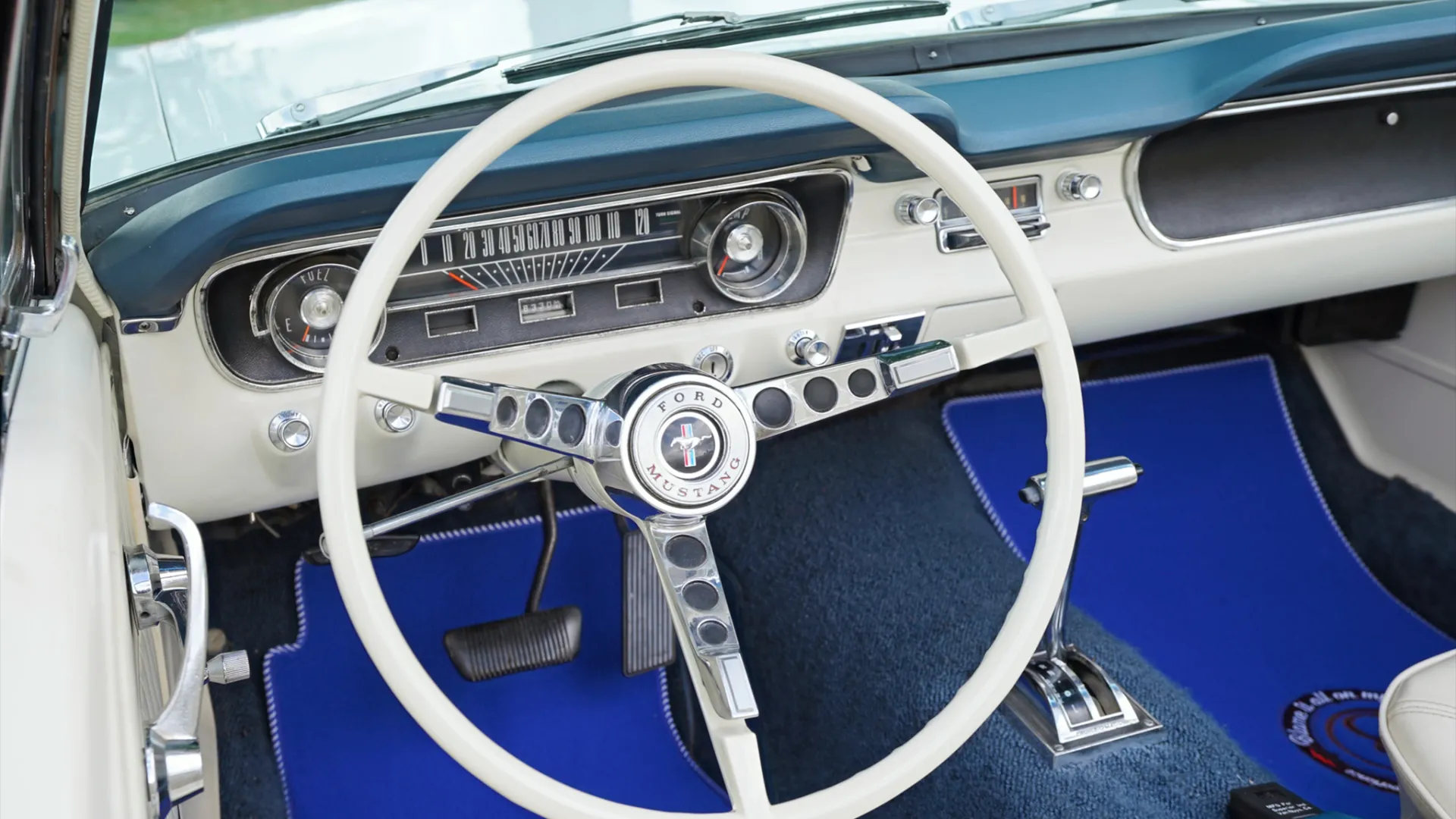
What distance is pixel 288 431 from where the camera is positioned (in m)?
1.40

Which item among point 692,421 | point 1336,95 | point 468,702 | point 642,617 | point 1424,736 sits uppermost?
point 1336,95

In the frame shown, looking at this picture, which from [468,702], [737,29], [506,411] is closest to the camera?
[506,411]

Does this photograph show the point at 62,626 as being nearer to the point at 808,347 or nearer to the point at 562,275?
the point at 562,275

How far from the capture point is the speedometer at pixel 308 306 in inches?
53.1

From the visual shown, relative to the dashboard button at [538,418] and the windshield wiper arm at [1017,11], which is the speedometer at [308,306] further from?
the windshield wiper arm at [1017,11]

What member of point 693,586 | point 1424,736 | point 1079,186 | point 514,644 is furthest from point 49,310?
point 1424,736

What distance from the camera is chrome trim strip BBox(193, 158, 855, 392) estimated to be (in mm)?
1295

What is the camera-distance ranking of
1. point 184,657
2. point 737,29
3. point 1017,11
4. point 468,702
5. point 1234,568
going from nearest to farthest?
point 184,657 → point 737,29 → point 1017,11 → point 468,702 → point 1234,568

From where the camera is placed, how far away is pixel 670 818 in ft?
3.30

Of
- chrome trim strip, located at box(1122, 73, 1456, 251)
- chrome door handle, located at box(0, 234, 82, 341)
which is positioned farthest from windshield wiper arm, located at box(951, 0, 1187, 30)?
chrome door handle, located at box(0, 234, 82, 341)

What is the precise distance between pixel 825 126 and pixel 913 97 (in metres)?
0.10

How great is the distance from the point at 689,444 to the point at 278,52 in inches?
27.9

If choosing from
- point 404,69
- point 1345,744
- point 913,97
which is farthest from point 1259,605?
point 404,69

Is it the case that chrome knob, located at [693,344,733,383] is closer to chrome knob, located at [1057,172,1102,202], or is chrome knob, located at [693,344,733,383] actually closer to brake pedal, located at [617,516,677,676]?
brake pedal, located at [617,516,677,676]
